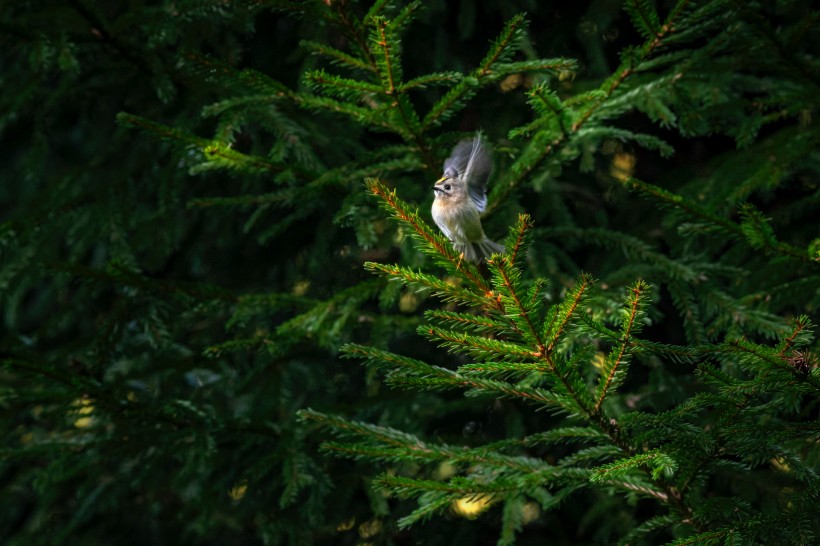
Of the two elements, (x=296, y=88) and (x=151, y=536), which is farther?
(x=151, y=536)

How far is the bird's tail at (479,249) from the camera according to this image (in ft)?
7.82

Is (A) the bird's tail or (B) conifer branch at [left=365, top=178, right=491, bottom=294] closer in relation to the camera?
(B) conifer branch at [left=365, top=178, right=491, bottom=294]

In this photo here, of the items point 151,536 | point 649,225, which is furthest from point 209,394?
point 649,225

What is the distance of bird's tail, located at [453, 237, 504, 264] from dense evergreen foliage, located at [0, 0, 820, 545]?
96mm

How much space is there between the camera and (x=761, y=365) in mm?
1363

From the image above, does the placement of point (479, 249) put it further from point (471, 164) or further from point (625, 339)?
point (625, 339)

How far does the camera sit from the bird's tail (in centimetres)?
238

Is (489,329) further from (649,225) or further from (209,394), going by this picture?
(209,394)

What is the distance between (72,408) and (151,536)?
1.86 m

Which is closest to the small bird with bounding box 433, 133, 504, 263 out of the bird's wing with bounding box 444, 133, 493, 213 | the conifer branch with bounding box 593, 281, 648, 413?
the bird's wing with bounding box 444, 133, 493, 213

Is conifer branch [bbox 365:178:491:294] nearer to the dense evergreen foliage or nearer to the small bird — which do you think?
the dense evergreen foliage

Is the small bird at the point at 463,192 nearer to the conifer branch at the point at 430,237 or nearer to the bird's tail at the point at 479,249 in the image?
the bird's tail at the point at 479,249

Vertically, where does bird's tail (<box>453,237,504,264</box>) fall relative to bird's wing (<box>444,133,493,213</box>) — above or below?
below

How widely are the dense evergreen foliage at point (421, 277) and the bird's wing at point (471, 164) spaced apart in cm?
6
